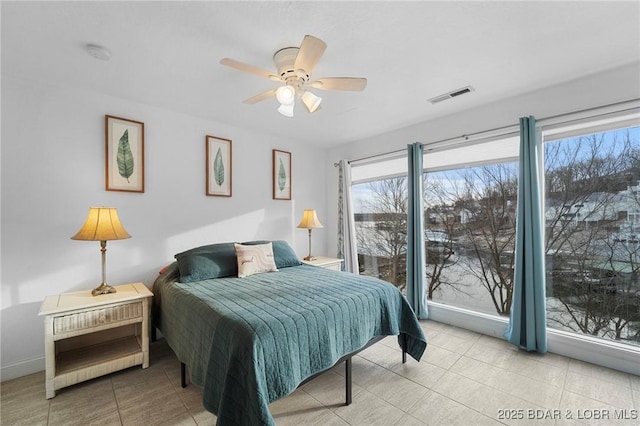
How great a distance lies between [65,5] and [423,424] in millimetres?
3314

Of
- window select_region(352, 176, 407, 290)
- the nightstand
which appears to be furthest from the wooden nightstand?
window select_region(352, 176, 407, 290)

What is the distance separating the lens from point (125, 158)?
2779 millimetres

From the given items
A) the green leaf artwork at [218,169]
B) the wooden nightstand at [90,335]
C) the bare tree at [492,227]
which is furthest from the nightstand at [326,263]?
the wooden nightstand at [90,335]

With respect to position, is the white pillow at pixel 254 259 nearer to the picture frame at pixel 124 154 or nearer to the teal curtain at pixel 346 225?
the picture frame at pixel 124 154

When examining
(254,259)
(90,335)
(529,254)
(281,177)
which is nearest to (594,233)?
(529,254)

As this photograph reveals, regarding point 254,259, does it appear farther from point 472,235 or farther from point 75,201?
point 472,235

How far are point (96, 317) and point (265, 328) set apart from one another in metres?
1.61

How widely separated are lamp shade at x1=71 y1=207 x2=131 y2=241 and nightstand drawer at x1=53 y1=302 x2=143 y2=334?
58 cm

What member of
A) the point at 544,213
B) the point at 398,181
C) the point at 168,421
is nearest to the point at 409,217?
the point at 398,181

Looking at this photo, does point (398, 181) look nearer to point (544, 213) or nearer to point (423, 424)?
point (544, 213)

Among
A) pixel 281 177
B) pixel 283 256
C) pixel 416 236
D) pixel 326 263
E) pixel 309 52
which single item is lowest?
pixel 326 263

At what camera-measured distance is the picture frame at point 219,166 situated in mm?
3365

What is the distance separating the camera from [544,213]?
2730mm

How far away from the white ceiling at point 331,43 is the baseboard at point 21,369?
2.41m
